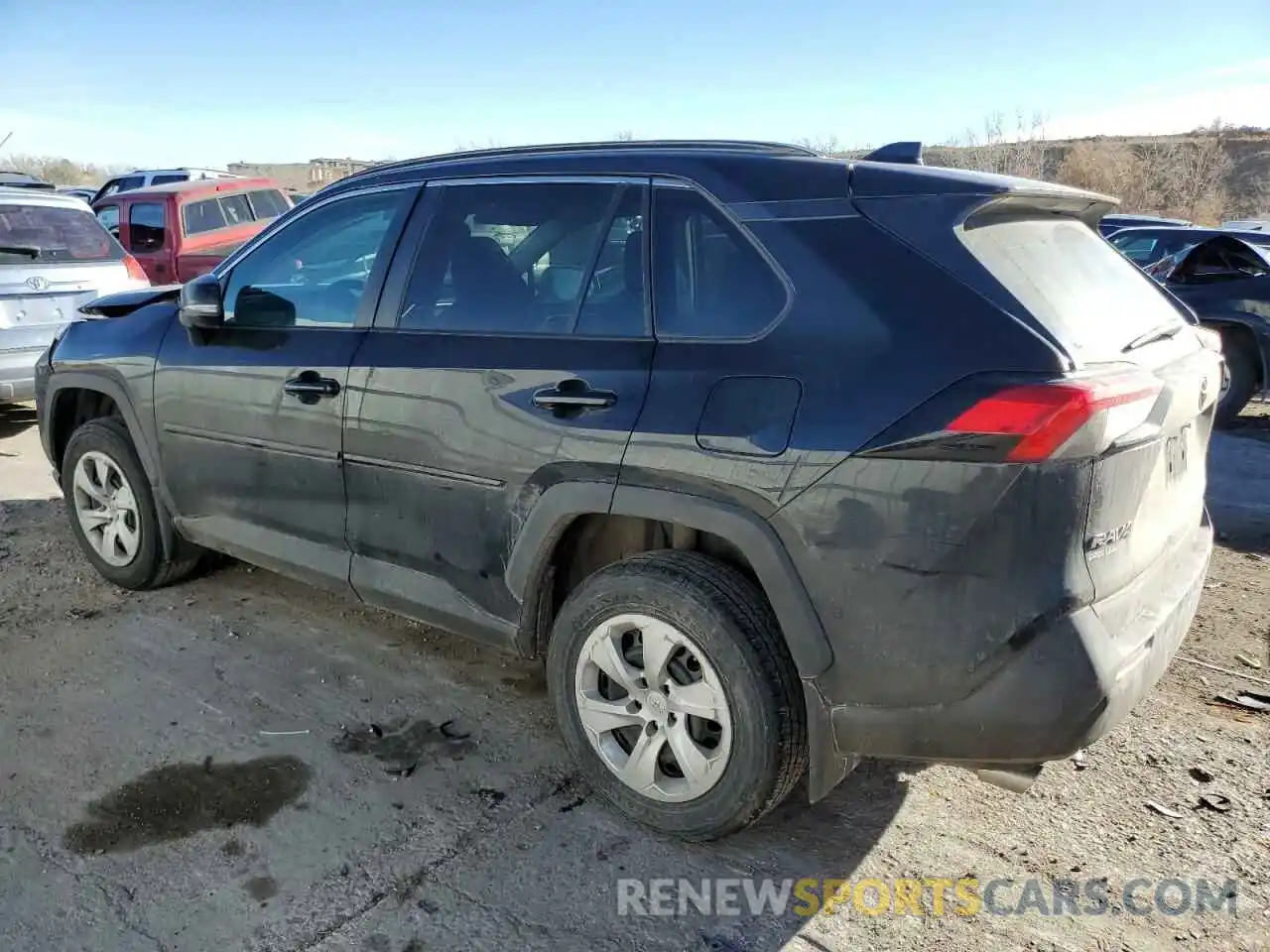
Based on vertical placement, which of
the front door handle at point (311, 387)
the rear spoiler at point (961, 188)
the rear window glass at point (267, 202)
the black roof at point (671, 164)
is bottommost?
the front door handle at point (311, 387)

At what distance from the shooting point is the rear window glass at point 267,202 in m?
12.2

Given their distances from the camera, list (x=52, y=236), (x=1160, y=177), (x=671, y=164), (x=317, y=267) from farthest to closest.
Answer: (x=1160, y=177), (x=52, y=236), (x=317, y=267), (x=671, y=164)

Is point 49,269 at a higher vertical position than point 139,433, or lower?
higher

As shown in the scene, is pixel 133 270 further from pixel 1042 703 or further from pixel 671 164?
pixel 1042 703

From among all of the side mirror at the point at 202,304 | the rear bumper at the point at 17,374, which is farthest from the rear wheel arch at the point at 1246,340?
the rear bumper at the point at 17,374

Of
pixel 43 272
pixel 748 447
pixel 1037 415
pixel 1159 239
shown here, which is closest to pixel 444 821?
pixel 748 447

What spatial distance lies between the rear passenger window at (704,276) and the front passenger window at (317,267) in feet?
3.78

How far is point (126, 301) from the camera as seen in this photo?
14.7 feet

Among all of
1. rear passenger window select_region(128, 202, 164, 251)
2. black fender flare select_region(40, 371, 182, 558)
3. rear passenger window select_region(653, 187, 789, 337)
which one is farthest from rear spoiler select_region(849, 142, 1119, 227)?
rear passenger window select_region(128, 202, 164, 251)

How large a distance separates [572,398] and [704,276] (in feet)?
1.66

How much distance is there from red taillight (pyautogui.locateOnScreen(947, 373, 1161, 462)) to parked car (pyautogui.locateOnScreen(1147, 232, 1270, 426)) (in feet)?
23.5

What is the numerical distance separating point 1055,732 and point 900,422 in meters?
0.80

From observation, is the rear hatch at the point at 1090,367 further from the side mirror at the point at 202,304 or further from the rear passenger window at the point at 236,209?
the rear passenger window at the point at 236,209

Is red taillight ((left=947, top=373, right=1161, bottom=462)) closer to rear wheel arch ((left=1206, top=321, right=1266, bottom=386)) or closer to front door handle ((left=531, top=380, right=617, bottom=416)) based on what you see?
front door handle ((left=531, top=380, right=617, bottom=416))
